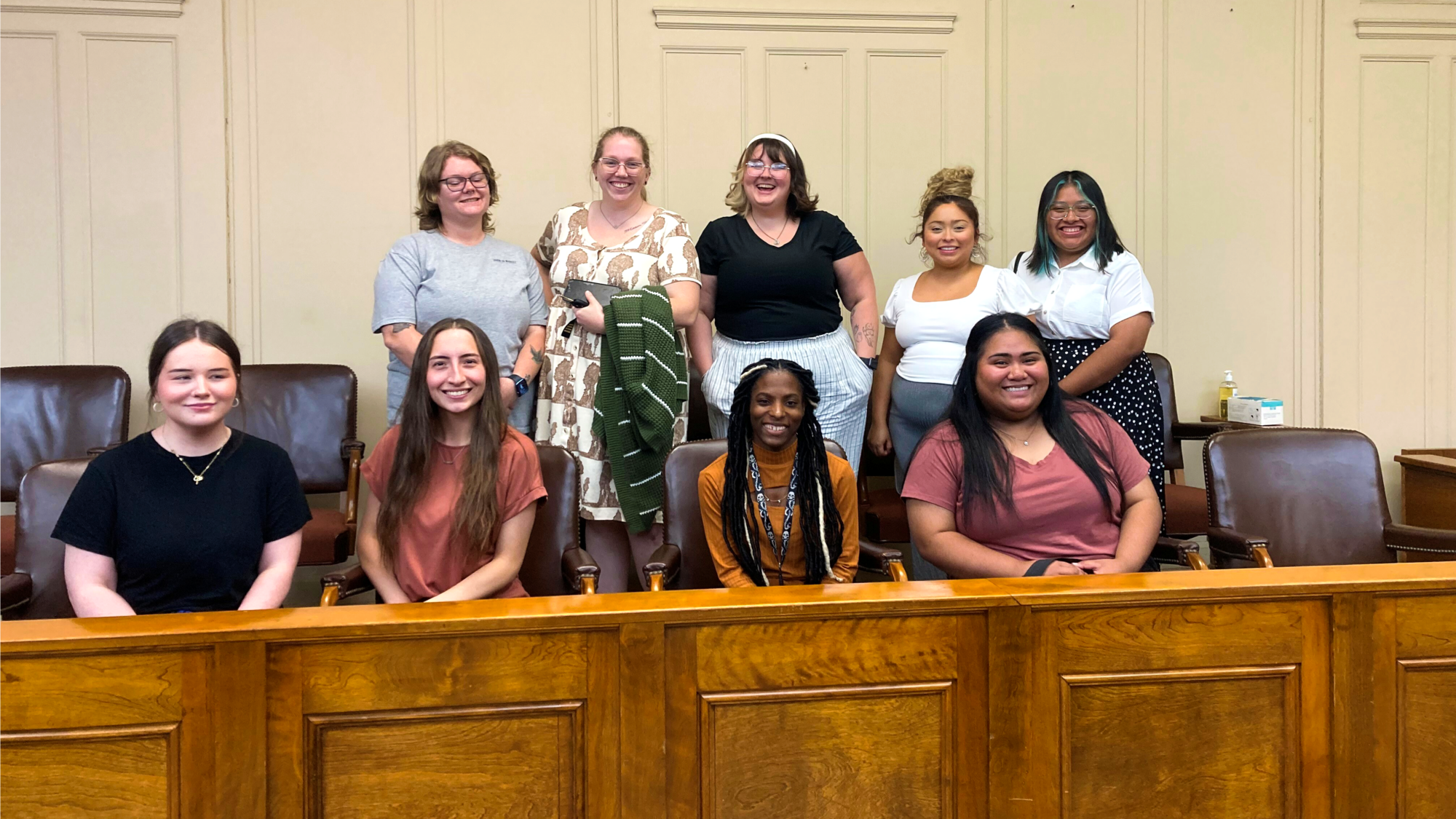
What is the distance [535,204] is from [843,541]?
213 cm

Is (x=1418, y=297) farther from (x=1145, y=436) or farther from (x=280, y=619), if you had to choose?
(x=280, y=619)

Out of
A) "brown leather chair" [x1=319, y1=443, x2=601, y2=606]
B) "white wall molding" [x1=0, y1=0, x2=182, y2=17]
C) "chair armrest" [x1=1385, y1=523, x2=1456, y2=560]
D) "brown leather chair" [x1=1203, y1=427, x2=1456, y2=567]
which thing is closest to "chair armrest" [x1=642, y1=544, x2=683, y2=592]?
"brown leather chair" [x1=319, y1=443, x2=601, y2=606]

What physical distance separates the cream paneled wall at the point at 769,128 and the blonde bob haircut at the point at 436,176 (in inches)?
38.9

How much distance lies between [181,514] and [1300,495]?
2677mm

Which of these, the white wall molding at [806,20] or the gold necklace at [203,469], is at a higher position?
the white wall molding at [806,20]

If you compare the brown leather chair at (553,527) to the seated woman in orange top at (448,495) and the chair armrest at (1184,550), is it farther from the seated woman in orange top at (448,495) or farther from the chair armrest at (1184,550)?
the chair armrest at (1184,550)

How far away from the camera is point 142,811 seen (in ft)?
4.88

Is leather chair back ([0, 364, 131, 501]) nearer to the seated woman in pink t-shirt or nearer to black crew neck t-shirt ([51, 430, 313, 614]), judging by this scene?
black crew neck t-shirt ([51, 430, 313, 614])

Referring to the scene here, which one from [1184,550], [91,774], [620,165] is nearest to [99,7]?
[620,165]

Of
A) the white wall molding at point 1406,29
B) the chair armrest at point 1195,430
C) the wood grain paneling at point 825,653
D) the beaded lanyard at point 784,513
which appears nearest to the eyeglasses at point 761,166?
the beaded lanyard at point 784,513

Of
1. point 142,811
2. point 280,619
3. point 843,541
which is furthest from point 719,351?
point 142,811

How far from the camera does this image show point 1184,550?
251 cm

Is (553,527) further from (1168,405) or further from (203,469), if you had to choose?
(1168,405)

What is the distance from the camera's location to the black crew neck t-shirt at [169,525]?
2.06m
